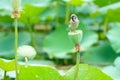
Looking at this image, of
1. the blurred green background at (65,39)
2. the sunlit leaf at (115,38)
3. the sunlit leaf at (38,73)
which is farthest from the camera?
the blurred green background at (65,39)

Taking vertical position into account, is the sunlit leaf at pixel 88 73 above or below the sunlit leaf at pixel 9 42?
above

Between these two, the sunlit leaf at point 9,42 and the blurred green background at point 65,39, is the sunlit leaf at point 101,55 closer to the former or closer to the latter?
the blurred green background at point 65,39

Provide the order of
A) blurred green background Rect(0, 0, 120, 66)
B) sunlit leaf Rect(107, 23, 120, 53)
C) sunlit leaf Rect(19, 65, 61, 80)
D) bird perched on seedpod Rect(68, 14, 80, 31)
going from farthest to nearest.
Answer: blurred green background Rect(0, 0, 120, 66) → sunlit leaf Rect(107, 23, 120, 53) → sunlit leaf Rect(19, 65, 61, 80) → bird perched on seedpod Rect(68, 14, 80, 31)

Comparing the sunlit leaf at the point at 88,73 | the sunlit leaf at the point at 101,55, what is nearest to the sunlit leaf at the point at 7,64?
the sunlit leaf at the point at 88,73

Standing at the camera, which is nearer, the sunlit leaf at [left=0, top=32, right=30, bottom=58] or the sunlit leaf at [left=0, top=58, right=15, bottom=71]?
the sunlit leaf at [left=0, top=58, right=15, bottom=71]

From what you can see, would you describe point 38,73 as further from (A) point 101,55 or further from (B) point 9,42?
(B) point 9,42

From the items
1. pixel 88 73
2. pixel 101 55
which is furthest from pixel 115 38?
pixel 88 73

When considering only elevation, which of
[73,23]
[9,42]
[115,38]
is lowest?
[9,42]

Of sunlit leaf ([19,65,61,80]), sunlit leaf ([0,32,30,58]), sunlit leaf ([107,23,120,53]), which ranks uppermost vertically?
sunlit leaf ([19,65,61,80])

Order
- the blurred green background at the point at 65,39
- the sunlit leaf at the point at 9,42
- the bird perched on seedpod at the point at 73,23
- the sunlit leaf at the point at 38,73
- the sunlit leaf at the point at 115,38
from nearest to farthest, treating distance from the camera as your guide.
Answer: the bird perched on seedpod at the point at 73,23, the sunlit leaf at the point at 38,73, the sunlit leaf at the point at 115,38, the blurred green background at the point at 65,39, the sunlit leaf at the point at 9,42

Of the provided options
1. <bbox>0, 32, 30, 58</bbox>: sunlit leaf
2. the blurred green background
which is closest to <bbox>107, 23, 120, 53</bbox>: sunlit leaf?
the blurred green background

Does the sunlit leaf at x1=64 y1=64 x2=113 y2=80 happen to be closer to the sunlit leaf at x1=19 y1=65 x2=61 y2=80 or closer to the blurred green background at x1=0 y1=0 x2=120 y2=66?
the sunlit leaf at x1=19 y1=65 x2=61 y2=80

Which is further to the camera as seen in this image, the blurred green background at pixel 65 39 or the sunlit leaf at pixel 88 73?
the blurred green background at pixel 65 39
